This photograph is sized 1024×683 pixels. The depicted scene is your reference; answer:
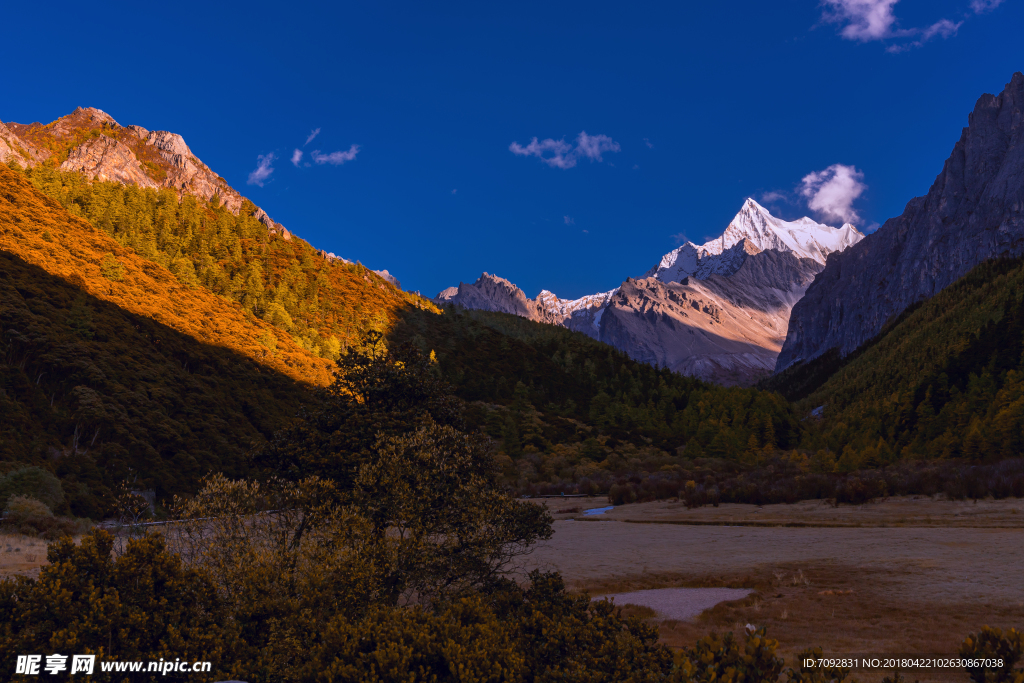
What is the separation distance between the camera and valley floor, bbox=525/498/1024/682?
13906 mm

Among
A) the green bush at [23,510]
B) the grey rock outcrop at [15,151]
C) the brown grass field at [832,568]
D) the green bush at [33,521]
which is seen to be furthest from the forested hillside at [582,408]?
the grey rock outcrop at [15,151]

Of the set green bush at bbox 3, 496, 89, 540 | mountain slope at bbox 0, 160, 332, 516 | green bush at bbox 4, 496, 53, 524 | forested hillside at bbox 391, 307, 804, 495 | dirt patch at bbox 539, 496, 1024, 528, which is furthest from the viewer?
forested hillside at bbox 391, 307, 804, 495

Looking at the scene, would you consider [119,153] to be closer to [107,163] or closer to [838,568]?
[107,163]

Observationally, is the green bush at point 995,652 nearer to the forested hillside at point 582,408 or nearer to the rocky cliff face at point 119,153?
the forested hillside at point 582,408

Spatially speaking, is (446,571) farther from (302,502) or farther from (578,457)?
(578,457)

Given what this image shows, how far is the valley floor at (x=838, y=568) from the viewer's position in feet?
45.6

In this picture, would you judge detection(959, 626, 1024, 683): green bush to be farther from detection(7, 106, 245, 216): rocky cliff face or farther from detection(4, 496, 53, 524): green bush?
detection(7, 106, 245, 216): rocky cliff face

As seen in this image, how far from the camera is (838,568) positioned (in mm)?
20906

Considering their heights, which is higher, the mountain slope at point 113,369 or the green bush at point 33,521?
the mountain slope at point 113,369

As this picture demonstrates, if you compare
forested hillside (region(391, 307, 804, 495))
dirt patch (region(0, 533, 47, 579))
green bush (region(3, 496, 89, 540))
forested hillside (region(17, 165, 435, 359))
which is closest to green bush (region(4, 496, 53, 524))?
green bush (region(3, 496, 89, 540))

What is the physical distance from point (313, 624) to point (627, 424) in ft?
342

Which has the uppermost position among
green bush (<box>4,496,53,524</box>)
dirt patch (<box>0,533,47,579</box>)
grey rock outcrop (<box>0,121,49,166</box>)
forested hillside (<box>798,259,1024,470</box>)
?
grey rock outcrop (<box>0,121,49,166</box>)

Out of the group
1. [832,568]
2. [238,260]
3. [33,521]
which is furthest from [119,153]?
[832,568]

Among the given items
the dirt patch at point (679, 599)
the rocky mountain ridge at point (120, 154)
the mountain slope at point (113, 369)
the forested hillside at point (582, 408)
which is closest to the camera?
the dirt patch at point (679, 599)
